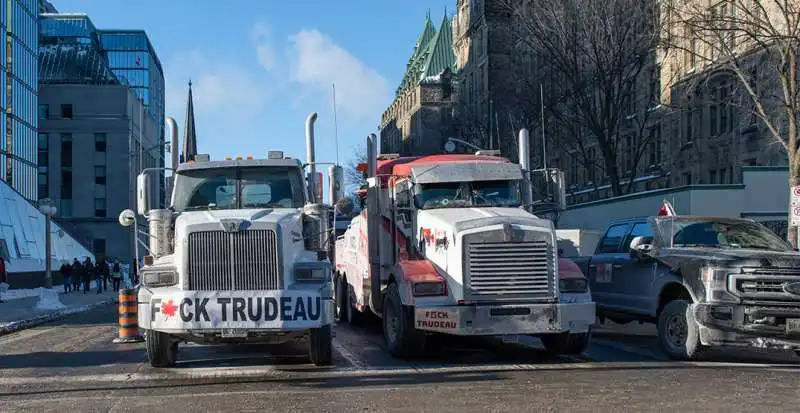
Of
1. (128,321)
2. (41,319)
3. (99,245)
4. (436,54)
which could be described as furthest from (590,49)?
(436,54)

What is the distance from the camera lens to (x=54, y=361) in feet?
45.6

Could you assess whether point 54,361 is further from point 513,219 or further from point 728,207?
point 728,207

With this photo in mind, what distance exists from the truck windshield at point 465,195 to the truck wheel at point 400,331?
4.65 feet

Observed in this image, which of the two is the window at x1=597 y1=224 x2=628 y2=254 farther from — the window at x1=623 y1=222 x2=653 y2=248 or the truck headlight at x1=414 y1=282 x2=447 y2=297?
the truck headlight at x1=414 y1=282 x2=447 y2=297

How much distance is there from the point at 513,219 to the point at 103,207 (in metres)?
87.4

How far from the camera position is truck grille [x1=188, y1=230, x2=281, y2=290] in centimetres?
1143

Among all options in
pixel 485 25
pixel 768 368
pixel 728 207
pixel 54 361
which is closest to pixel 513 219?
pixel 768 368

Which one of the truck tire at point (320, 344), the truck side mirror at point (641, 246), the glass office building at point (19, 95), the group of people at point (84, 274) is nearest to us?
the truck tire at point (320, 344)

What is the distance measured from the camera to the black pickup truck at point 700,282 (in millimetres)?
12125

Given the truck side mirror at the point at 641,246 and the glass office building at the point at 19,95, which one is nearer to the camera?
the truck side mirror at the point at 641,246

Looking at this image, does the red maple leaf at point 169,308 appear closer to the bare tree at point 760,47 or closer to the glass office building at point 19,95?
the bare tree at point 760,47

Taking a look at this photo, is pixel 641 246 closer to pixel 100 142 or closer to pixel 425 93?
pixel 100 142

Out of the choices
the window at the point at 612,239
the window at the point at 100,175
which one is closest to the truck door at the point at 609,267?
the window at the point at 612,239

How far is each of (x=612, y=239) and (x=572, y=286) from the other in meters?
3.66
